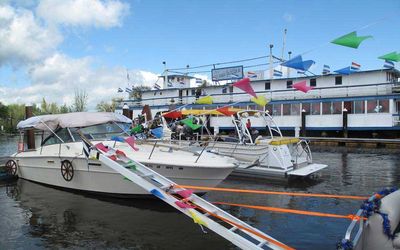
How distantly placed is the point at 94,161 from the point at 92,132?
2196 millimetres

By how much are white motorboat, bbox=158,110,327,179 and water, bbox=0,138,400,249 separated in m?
0.55

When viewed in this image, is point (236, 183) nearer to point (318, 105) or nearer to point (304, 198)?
point (304, 198)

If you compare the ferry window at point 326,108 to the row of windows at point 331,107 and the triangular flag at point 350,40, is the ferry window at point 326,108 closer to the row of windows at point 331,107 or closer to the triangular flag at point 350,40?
the row of windows at point 331,107

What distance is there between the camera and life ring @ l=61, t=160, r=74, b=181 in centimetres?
1070

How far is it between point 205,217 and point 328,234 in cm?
344

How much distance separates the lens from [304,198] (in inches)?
414

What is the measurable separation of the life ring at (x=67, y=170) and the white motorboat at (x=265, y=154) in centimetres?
520

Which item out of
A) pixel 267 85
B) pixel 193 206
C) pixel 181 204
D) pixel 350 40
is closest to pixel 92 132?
pixel 193 206

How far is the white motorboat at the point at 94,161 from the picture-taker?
9.36 m

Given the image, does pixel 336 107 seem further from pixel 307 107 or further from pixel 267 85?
pixel 267 85

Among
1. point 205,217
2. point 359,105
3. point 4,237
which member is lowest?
point 4,237

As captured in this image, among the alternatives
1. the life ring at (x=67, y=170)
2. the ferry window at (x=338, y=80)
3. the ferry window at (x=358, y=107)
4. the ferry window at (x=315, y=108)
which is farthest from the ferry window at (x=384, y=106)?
the life ring at (x=67, y=170)

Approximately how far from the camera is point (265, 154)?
13484 mm

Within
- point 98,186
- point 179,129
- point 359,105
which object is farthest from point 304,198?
point 359,105
